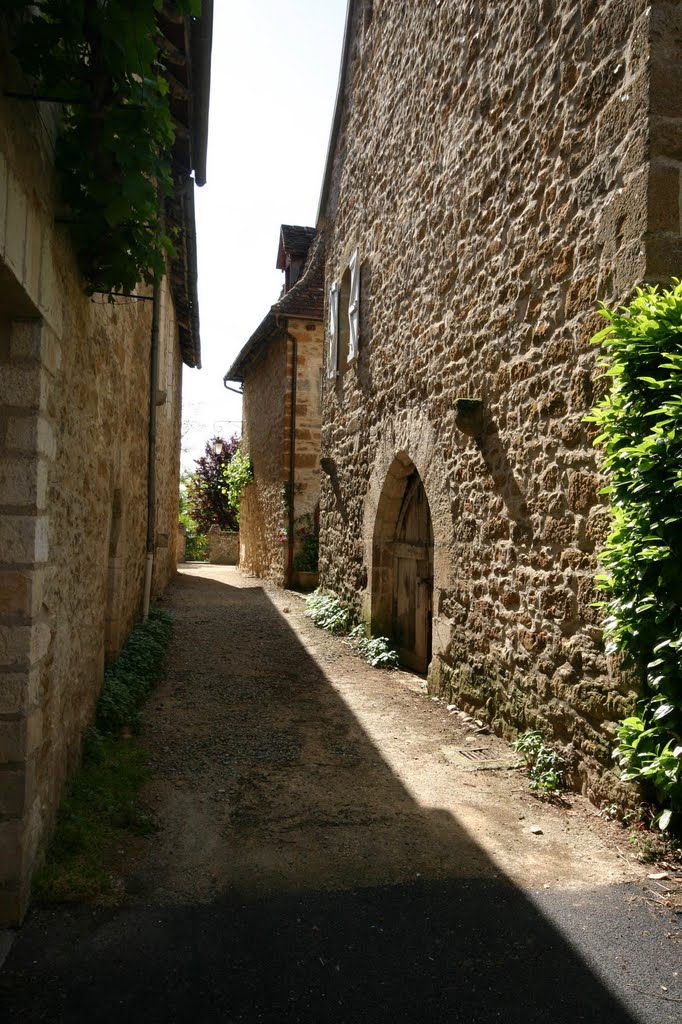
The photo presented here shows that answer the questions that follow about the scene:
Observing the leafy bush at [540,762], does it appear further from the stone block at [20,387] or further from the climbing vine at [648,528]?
the stone block at [20,387]

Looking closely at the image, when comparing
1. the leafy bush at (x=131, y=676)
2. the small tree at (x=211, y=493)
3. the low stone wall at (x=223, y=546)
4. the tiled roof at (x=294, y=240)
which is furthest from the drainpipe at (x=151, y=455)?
the low stone wall at (x=223, y=546)

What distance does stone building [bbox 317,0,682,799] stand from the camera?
3521 millimetres

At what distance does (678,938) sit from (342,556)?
6559 millimetres

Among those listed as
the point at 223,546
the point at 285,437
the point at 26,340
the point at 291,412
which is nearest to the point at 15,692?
the point at 26,340

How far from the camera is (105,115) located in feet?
8.24

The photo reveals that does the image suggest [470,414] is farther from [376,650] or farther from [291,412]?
[291,412]

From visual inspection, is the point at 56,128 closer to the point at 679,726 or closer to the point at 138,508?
the point at 679,726

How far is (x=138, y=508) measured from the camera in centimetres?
692

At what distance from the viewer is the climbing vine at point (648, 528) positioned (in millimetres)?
2898

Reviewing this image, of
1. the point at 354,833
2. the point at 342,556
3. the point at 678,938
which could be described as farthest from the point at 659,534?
the point at 342,556

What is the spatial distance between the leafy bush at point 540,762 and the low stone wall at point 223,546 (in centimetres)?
1840

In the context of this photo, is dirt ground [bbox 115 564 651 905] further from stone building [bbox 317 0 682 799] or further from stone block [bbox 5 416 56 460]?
stone block [bbox 5 416 56 460]

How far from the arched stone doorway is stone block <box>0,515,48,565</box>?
452 cm

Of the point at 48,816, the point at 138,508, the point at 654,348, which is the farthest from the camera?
the point at 138,508
